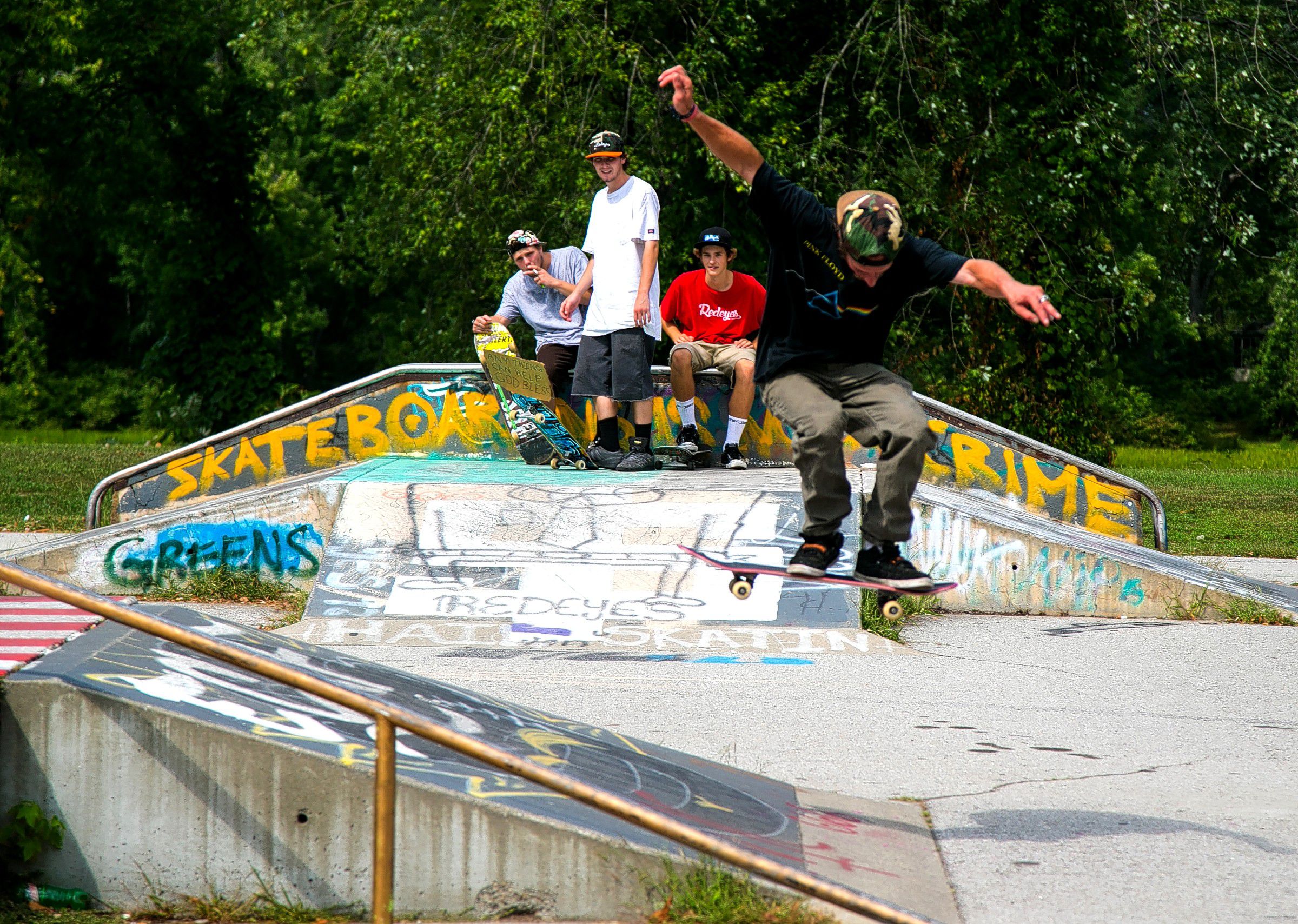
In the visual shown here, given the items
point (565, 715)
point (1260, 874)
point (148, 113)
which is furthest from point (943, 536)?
point (148, 113)

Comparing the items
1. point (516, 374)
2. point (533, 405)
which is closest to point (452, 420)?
point (533, 405)

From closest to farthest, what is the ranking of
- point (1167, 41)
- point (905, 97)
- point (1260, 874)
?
point (1260, 874) < point (1167, 41) < point (905, 97)

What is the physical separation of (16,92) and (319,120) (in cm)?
1529

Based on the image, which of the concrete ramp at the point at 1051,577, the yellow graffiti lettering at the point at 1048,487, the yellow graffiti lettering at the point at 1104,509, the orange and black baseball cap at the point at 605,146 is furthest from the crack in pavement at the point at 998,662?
the orange and black baseball cap at the point at 605,146

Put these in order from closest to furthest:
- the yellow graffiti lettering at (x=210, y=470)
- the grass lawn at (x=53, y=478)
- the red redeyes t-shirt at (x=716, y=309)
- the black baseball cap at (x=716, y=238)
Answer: the black baseball cap at (x=716, y=238)
the red redeyes t-shirt at (x=716, y=309)
the yellow graffiti lettering at (x=210, y=470)
the grass lawn at (x=53, y=478)

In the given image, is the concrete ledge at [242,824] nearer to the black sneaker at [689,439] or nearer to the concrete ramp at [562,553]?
the concrete ramp at [562,553]

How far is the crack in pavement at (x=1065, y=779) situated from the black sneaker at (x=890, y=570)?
86 cm

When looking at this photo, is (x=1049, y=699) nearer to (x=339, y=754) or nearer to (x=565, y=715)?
(x=565, y=715)

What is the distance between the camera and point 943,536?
884cm

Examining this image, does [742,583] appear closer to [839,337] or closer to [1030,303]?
[839,337]

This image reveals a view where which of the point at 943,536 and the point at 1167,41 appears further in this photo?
the point at 1167,41

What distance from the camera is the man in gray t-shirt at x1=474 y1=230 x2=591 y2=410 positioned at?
33.3ft

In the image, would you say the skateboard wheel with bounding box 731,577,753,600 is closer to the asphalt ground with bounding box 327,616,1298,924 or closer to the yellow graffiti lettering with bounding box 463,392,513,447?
the asphalt ground with bounding box 327,616,1298,924

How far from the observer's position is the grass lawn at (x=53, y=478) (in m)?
12.1
